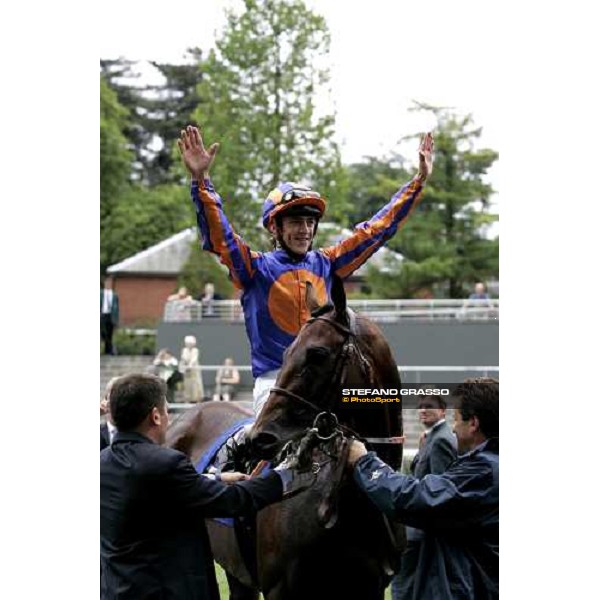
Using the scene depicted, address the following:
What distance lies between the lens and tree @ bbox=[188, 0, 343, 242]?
17.5 meters

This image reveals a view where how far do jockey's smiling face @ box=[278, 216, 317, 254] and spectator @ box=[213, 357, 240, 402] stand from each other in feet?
29.9

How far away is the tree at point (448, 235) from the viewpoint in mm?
21391

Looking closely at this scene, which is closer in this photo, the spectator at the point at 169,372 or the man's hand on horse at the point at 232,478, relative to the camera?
the man's hand on horse at the point at 232,478

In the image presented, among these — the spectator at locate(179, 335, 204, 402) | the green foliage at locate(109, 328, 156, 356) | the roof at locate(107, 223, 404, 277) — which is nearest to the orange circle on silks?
the spectator at locate(179, 335, 204, 402)

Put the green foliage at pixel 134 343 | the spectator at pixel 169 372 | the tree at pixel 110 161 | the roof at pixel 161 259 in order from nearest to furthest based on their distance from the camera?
1. the spectator at pixel 169 372
2. the green foliage at pixel 134 343
3. the tree at pixel 110 161
4. the roof at pixel 161 259

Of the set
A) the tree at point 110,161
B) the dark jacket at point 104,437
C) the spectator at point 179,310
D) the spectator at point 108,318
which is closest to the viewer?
the dark jacket at point 104,437

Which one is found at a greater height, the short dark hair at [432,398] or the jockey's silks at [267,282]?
the jockey's silks at [267,282]

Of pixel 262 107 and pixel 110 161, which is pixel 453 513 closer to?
pixel 262 107

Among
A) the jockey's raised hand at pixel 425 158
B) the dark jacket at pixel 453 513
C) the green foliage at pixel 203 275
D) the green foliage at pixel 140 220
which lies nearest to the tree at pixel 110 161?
the green foliage at pixel 140 220

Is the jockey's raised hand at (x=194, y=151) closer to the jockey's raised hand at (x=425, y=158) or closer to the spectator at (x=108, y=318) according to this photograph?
the jockey's raised hand at (x=425, y=158)

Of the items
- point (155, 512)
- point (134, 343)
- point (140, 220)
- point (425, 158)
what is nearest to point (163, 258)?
point (140, 220)

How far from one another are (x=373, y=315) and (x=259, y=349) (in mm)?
11080

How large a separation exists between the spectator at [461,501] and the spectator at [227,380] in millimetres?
10243

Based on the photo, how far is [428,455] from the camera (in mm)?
5922
